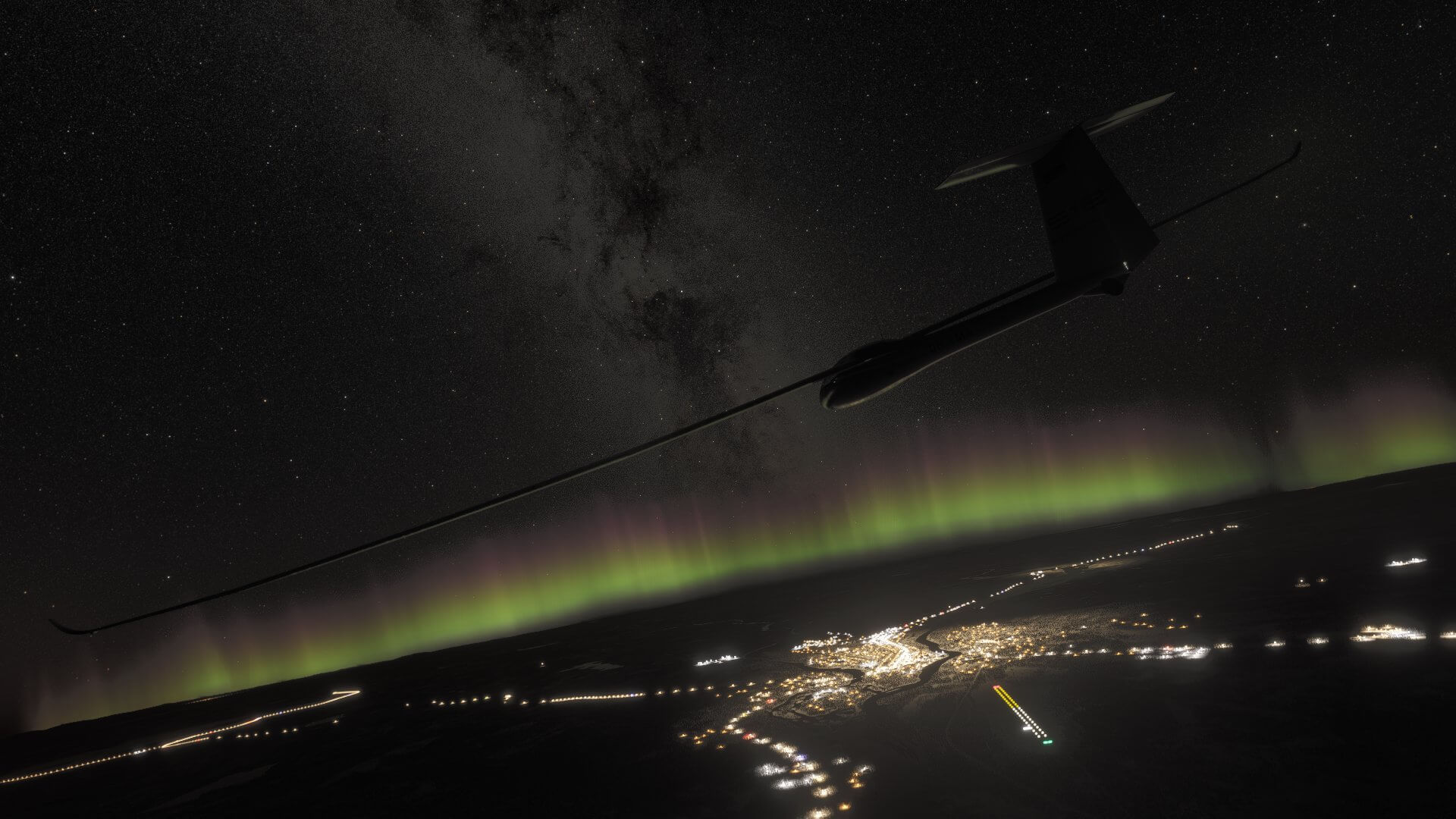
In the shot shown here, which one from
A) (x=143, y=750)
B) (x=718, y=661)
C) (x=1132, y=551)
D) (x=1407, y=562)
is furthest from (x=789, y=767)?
(x=143, y=750)

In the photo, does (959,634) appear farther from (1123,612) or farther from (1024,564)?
(1024,564)

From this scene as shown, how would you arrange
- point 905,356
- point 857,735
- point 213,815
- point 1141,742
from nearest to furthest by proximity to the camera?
point 905,356, point 1141,742, point 857,735, point 213,815

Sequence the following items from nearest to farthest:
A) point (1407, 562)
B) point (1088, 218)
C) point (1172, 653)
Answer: point (1088, 218), point (1172, 653), point (1407, 562)

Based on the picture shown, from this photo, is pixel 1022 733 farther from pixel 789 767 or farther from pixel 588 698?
pixel 588 698

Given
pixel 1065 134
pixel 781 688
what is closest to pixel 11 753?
pixel 781 688

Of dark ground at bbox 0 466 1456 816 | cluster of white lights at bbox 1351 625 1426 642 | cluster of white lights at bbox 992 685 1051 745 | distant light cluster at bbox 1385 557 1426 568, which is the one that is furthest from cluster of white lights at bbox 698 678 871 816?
distant light cluster at bbox 1385 557 1426 568

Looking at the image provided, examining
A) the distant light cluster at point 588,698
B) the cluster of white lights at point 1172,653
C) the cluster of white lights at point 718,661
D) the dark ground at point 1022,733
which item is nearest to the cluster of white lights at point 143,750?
the dark ground at point 1022,733

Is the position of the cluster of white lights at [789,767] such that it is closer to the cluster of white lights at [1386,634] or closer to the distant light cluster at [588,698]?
the distant light cluster at [588,698]
